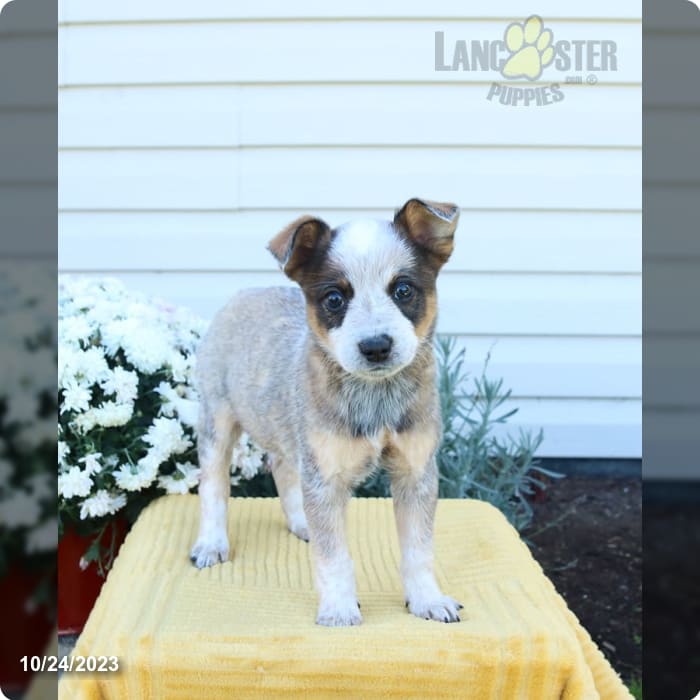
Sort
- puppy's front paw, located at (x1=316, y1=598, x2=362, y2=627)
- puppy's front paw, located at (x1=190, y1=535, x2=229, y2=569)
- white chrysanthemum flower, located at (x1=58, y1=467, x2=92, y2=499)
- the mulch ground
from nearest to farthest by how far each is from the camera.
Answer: puppy's front paw, located at (x1=316, y1=598, x2=362, y2=627), puppy's front paw, located at (x1=190, y1=535, x2=229, y2=569), white chrysanthemum flower, located at (x1=58, y1=467, x2=92, y2=499), the mulch ground

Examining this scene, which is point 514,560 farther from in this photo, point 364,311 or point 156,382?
point 156,382

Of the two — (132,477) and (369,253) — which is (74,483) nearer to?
(132,477)

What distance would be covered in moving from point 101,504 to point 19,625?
1254 millimetres

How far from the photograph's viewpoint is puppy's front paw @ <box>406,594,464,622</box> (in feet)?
8.65

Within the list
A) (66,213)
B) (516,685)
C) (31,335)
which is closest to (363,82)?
(66,213)

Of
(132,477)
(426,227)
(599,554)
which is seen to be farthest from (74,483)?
(599,554)

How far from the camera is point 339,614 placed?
2.59 meters

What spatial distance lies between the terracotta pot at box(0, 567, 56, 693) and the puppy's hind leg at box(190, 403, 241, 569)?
36.5 inches

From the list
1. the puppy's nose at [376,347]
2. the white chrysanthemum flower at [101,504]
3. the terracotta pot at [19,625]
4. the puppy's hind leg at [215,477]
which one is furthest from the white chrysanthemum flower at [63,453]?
the puppy's nose at [376,347]

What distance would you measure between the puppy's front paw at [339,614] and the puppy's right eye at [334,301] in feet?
2.91

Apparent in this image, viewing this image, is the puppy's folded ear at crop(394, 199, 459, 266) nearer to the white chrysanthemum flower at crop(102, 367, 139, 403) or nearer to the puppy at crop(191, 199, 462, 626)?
the puppy at crop(191, 199, 462, 626)

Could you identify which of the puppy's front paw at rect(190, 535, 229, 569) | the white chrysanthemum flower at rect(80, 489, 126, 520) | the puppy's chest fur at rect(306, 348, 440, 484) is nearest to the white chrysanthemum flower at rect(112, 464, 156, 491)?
the white chrysanthemum flower at rect(80, 489, 126, 520)

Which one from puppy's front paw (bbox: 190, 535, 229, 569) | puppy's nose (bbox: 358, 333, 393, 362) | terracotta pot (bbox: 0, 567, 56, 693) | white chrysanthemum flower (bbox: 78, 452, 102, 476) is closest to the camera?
terracotta pot (bbox: 0, 567, 56, 693)

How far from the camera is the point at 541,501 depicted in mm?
4832
